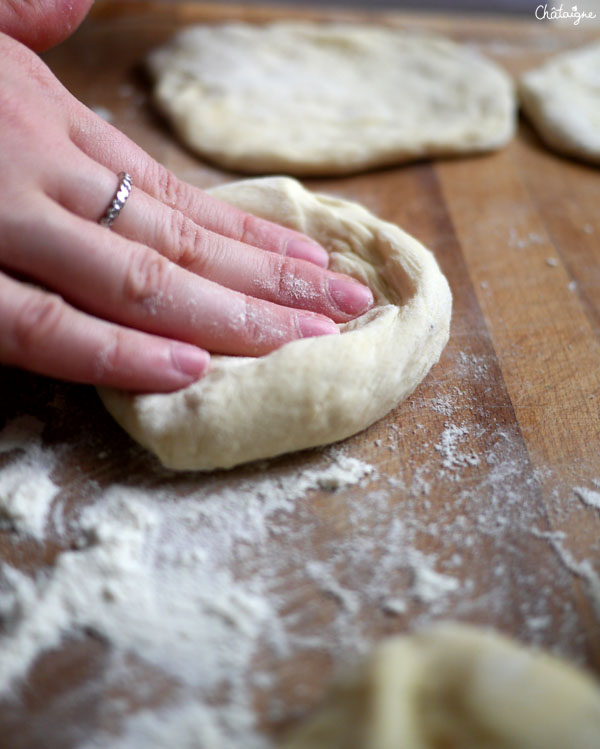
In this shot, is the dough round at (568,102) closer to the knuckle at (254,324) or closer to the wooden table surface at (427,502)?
the wooden table surface at (427,502)

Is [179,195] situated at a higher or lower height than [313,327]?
higher

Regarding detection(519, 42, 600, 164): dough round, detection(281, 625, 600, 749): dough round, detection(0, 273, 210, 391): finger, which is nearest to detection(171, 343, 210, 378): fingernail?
detection(0, 273, 210, 391): finger

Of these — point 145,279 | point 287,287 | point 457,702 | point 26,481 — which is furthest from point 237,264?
point 457,702

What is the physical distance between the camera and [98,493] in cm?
117

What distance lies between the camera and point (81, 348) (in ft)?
3.60

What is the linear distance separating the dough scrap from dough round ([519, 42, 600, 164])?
108 cm

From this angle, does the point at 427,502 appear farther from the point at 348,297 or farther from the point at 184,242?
the point at 184,242

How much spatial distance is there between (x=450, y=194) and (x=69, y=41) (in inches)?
59.1

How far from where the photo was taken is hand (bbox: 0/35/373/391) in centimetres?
110

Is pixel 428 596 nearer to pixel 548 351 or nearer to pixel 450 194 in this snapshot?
pixel 548 351

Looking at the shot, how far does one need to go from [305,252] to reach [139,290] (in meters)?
0.41

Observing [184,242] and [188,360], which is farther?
[184,242]

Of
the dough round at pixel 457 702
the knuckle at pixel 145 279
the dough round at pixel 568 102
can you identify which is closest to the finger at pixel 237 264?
the knuckle at pixel 145 279

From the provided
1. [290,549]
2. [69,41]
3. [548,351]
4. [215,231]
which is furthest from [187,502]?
[69,41]
